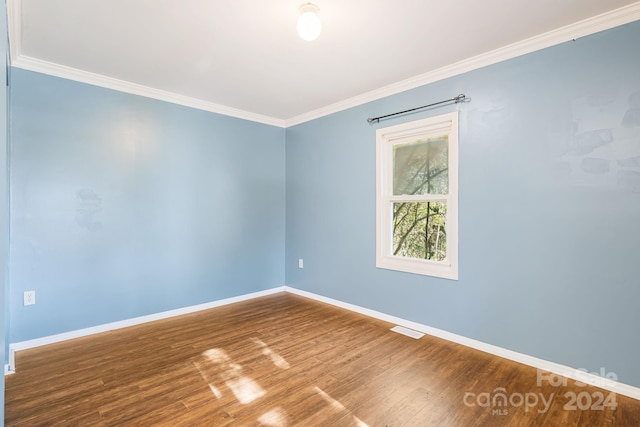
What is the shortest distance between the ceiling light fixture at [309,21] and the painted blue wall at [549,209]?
1556mm

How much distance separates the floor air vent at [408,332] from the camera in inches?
118

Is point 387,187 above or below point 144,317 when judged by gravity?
above

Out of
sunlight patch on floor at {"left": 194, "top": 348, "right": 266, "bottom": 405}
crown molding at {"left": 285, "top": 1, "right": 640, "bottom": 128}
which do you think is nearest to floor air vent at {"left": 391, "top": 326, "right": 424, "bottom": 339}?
sunlight patch on floor at {"left": 194, "top": 348, "right": 266, "bottom": 405}

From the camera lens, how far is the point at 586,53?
2213mm

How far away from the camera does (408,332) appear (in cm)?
307

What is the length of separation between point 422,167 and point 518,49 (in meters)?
1.25

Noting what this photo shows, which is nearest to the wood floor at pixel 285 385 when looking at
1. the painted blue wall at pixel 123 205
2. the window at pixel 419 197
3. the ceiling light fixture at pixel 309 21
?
the painted blue wall at pixel 123 205

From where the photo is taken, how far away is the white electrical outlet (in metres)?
2.71

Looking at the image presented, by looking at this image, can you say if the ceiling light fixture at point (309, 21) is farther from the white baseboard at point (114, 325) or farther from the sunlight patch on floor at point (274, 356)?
the white baseboard at point (114, 325)

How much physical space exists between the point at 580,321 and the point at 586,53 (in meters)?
1.94

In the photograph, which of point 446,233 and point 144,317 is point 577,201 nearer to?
point 446,233

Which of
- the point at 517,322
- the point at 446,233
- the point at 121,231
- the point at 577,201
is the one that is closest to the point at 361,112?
the point at 446,233

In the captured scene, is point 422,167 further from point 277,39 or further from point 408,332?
point 277,39

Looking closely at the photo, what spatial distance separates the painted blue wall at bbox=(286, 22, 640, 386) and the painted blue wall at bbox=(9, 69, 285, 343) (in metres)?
2.11
